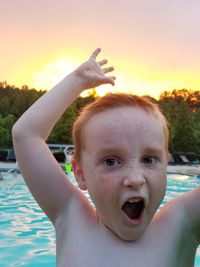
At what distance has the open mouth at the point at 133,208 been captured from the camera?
1268mm

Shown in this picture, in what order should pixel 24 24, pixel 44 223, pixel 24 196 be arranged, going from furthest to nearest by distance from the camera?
pixel 24 24 < pixel 24 196 < pixel 44 223

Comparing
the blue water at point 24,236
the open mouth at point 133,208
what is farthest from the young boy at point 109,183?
the blue water at point 24,236

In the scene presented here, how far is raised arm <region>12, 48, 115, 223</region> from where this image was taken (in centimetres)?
158

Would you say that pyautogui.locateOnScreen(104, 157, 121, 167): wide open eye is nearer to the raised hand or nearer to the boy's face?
the boy's face

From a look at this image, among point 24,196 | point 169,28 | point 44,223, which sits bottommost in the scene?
point 24,196

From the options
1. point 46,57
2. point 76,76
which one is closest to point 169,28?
point 46,57

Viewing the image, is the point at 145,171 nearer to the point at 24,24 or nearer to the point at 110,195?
the point at 110,195

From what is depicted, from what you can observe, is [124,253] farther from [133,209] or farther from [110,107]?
[110,107]

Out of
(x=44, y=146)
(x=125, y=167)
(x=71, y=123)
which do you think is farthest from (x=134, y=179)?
(x=71, y=123)

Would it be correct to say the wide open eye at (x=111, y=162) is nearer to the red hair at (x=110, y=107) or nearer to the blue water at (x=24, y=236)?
the red hair at (x=110, y=107)

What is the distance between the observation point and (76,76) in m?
1.64

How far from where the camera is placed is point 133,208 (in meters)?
1.29

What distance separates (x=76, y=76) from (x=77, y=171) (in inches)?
15.4

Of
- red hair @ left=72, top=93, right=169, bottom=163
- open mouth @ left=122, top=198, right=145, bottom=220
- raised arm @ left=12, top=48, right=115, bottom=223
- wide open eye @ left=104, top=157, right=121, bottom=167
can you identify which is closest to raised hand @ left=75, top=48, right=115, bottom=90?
raised arm @ left=12, top=48, right=115, bottom=223
